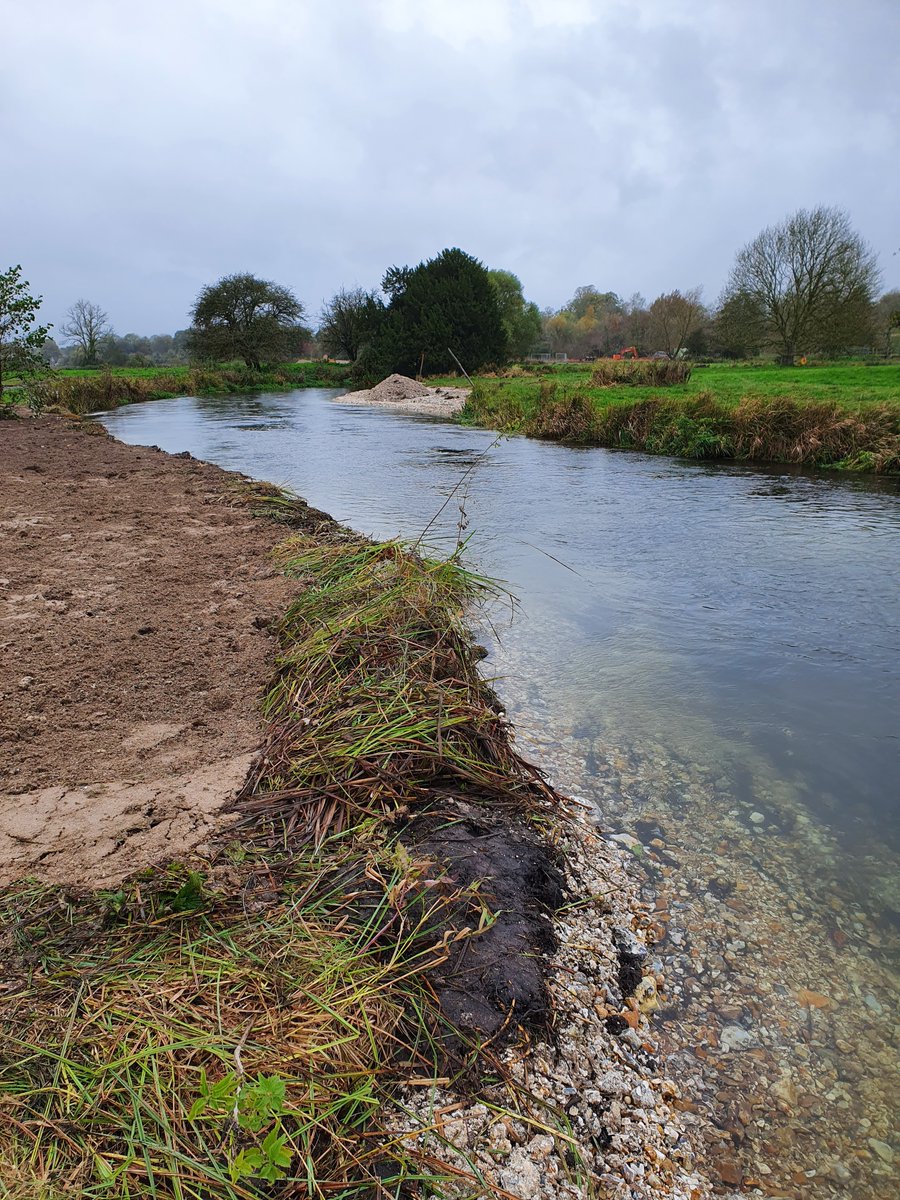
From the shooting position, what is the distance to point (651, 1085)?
2.24 metres

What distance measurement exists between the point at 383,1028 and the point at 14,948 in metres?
1.22

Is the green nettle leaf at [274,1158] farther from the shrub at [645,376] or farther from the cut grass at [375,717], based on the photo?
the shrub at [645,376]

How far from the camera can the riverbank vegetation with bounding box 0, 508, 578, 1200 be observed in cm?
171

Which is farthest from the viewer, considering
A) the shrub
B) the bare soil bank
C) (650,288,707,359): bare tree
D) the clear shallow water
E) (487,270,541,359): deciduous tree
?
(487,270,541,359): deciduous tree

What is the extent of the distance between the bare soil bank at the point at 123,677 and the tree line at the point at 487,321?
1273 cm

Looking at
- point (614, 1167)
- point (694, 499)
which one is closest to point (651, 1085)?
point (614, 1167)

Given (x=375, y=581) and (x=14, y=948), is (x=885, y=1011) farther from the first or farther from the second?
(x=375, y=581)

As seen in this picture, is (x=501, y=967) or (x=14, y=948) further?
(x=501, y=967)

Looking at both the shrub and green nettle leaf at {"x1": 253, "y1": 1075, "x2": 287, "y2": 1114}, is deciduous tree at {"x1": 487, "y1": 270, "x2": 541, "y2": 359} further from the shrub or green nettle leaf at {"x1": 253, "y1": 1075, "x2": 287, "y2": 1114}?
green nettle leaf at {"x1": 253, "y1": 1075, "x2": 287, "y2": 1114}

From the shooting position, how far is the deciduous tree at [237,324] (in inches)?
2183

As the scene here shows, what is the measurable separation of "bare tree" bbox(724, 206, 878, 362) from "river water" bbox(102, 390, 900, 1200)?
3025 centimetres

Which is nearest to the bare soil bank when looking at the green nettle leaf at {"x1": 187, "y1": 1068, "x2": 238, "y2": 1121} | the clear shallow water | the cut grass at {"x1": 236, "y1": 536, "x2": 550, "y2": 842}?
the cut grass at {"x1": 236, "y1": 536, "x2": 550, "y2": 842}

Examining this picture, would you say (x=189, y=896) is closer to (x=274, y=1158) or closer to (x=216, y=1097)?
(x=216, y=1097)

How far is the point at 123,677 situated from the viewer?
14.4ft
